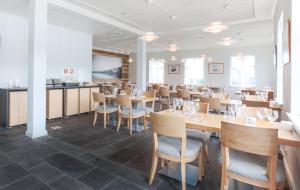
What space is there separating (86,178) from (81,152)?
86cm

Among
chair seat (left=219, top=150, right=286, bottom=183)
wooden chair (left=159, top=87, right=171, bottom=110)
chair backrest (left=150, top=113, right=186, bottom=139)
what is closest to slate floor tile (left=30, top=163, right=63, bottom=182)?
chair backrest (left=150, top=113, right=186, bottom=139)

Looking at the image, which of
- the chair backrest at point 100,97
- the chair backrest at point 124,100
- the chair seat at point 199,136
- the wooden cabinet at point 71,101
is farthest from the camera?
the wooden cabinet at point 71,101

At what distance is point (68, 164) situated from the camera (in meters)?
2.68

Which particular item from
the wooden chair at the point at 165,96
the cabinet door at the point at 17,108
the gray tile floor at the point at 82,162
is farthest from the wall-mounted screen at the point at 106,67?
the gray tile floor at the point at 82,162

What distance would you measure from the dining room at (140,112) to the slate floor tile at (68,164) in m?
0.01

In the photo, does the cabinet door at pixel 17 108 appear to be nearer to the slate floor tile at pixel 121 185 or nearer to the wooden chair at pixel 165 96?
the slate floor tile at pixel 121 185

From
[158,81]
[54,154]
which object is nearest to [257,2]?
[54,154]

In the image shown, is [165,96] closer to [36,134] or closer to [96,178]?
[36,134]

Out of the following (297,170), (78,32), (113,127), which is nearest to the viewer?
(297,170)

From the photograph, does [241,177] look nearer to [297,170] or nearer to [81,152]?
[297,170]

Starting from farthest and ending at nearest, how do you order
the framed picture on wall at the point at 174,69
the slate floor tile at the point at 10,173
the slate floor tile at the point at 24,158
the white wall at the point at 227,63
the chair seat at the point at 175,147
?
the framed picture on wall at the point at 174,69
the white wall at the point at 227,63
the slate floor tile at the point at 24,158
the slate floor tile at the point at 10,173
the chair seat at the point at 175,147

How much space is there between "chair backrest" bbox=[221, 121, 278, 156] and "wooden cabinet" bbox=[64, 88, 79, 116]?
4.94 meters

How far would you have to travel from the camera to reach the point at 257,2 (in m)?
4.28

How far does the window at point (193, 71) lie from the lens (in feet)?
36.5
